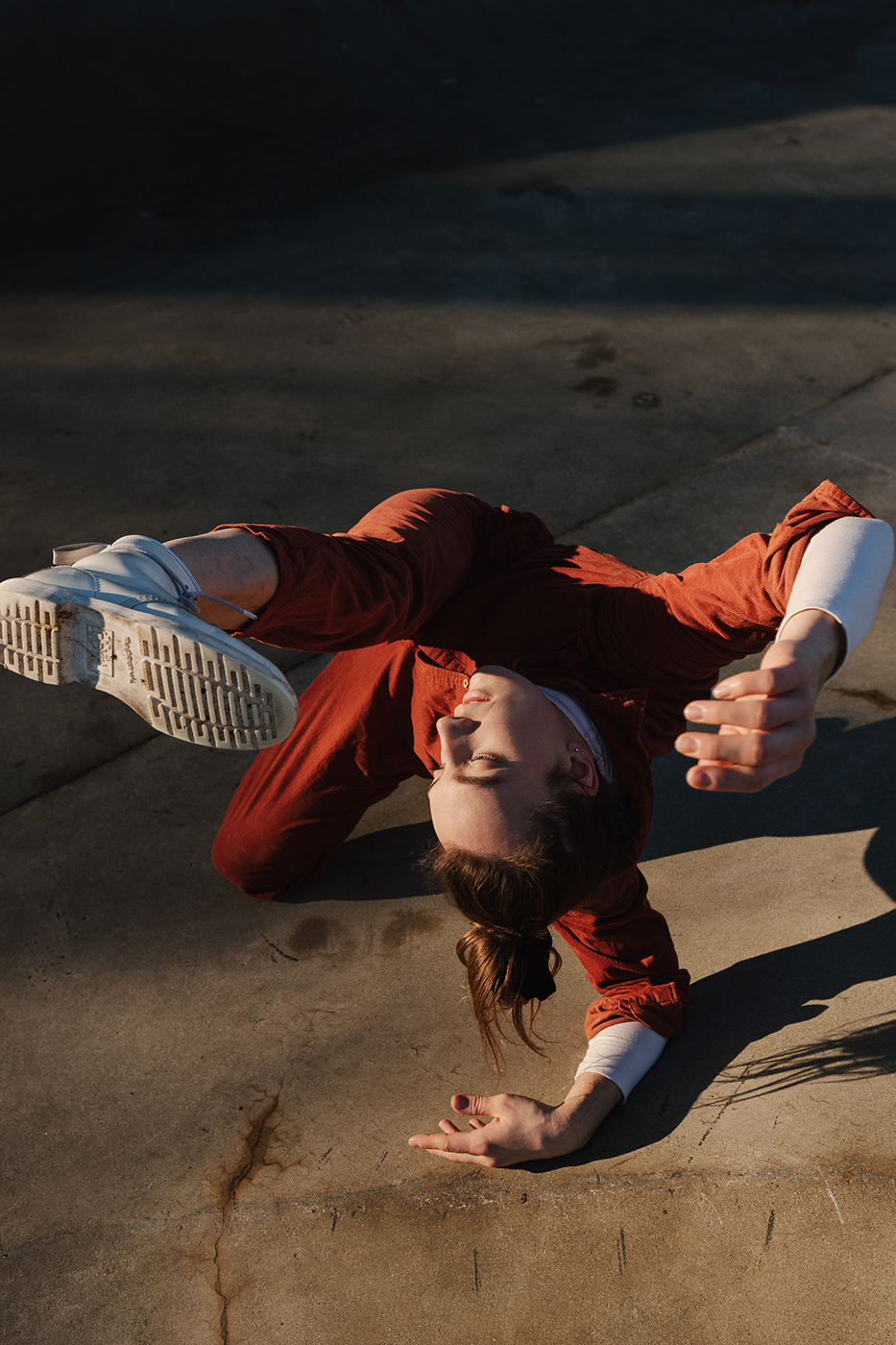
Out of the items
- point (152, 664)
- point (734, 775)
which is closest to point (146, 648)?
point (152, 664)

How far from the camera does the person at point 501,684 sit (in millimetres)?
1395

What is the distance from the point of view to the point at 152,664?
1.40 metres

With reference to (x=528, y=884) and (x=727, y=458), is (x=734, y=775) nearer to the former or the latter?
(x=528, y=884)

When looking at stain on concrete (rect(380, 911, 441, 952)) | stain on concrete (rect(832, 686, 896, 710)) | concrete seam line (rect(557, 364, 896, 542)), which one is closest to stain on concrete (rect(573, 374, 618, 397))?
concrete seam line (rect(557, 364, 896, 542))

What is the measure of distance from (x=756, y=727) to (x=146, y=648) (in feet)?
2.71

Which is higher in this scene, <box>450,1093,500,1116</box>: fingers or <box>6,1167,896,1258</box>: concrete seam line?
<box>450,1093,500,1116</box>: fingers

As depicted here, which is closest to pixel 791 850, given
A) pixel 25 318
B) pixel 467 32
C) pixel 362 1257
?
pixel 362 1257

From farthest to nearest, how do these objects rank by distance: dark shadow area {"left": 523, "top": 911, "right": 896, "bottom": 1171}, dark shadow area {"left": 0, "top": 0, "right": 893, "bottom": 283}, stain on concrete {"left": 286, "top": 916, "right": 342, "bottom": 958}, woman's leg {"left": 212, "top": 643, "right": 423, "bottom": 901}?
dark shadow area {"left": 0, "top": 0, "right": 893, "bottom": 283} < stain on concrete {"left": 286, "top": 916, "right": 342, "bottom": 958} < woman's leg {"left": 212, "top": 643, "right": 423, "bottom": 901} < dark shadow area {"left": 523, "top": 911, "right": 896, "bottom": 1171}

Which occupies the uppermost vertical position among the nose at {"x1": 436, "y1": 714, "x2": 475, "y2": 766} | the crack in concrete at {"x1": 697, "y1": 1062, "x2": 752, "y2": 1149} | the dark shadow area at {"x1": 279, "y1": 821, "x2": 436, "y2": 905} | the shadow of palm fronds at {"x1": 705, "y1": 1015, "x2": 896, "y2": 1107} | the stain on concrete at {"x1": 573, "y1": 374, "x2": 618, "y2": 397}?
the nose at {"x1": 436, "y1": 714, "x2": 475, "y2": 766}

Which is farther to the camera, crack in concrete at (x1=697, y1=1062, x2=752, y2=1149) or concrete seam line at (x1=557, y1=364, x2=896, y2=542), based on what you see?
concrete seam line at (x1=557, y1=364, x2=896, y2=542)

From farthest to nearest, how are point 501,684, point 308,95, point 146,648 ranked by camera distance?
point 308,95 → point 501,684 → point 146,648

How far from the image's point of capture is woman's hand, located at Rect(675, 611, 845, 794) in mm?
1115

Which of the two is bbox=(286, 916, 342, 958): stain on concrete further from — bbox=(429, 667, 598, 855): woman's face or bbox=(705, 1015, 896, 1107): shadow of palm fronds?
bbox=(705, 1015, 896, 1107): shadow of palm fronds

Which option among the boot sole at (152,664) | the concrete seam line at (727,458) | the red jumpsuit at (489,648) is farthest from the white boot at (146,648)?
the concrete seam line at (727,458)
